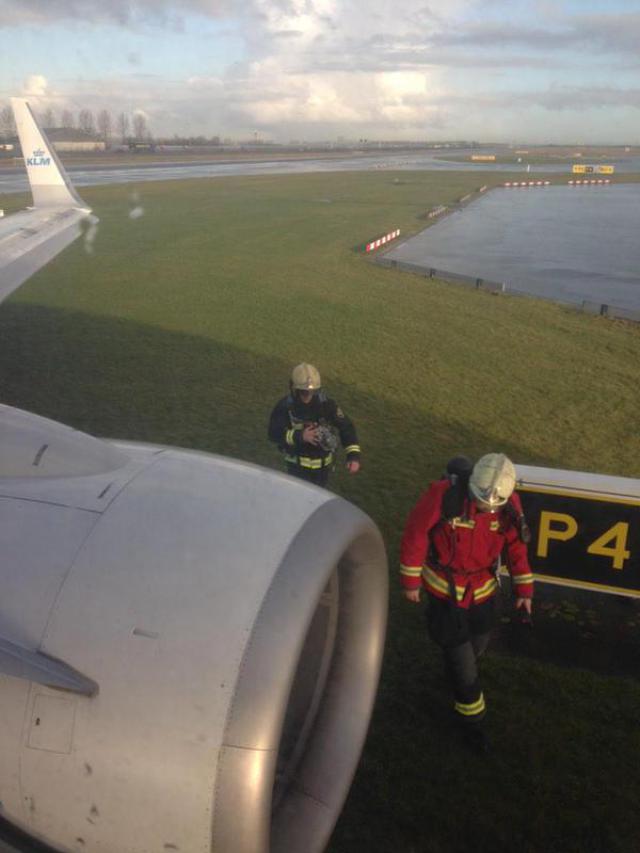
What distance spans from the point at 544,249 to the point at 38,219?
70.8 feet

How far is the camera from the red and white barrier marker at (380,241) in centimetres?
2491

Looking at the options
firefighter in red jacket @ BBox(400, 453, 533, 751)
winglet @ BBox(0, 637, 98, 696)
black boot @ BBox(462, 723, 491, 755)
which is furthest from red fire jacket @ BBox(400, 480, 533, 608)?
winglet @ BBox(0, 637, 98, 696)

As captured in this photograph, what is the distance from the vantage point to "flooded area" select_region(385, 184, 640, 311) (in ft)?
66.8

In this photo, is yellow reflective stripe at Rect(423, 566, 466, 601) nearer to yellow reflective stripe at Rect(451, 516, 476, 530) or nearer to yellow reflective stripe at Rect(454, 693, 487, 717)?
yellow reflective stripe at Rect(451, 516, 476, 530)

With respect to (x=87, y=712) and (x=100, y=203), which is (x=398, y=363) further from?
(x=100, y=203)

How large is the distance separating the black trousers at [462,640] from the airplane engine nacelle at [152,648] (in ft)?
5.90

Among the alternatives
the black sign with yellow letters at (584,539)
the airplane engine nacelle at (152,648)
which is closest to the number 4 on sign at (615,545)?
the black sign with yellow letters at (584,539)

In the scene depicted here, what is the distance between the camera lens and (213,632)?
7.00ft

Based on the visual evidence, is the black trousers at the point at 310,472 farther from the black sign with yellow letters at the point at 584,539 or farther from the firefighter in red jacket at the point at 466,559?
the firefighter in red jacket at the point at 466,559

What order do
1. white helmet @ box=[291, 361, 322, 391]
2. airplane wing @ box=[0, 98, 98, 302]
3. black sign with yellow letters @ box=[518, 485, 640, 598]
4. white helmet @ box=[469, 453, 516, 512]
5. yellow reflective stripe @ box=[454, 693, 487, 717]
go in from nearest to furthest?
1. white helmet @ box=[469, 453, 516, 512]
2. yellow reflective stripe @ box=[454, 693, 487, 717]
3. black sign with yellow letters @ box=[518, 485, 640, 598]
4. white helmet @ box=[291, 361, 322, 391]
5. airplane wing @ box=[0, 98, 98, 302]

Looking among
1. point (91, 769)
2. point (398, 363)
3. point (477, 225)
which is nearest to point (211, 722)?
point (91, 769)

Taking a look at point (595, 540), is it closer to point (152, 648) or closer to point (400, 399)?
point (152, 648)

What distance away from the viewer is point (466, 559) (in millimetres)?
4133

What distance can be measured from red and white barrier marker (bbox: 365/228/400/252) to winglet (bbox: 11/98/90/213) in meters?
13.9
